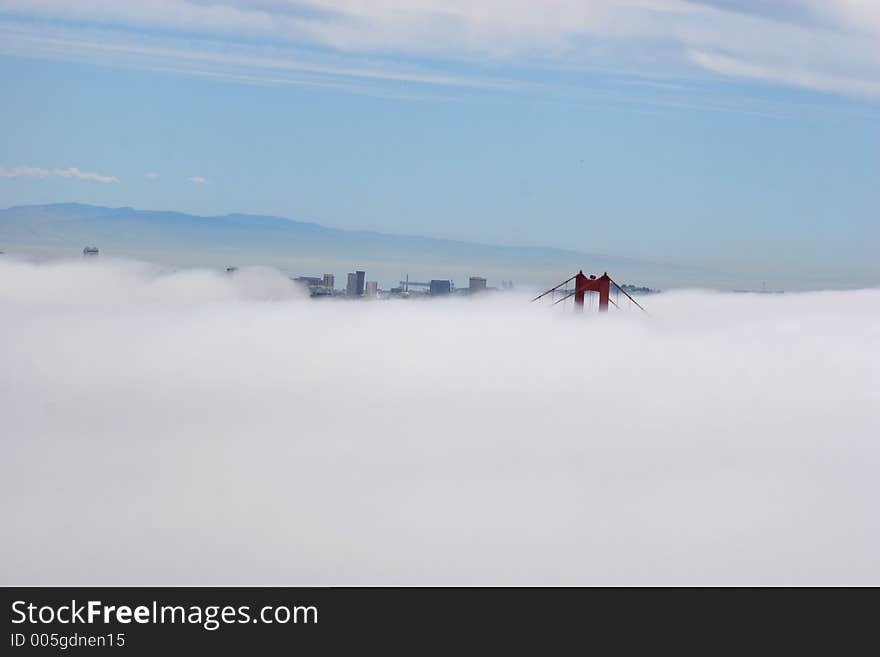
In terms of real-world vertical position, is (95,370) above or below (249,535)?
above

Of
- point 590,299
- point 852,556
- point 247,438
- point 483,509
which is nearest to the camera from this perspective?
point 852,556

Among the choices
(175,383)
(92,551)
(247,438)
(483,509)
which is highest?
(175,383)

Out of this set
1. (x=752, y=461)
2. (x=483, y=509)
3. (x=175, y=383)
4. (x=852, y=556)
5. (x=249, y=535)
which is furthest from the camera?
(x=175, y=383)

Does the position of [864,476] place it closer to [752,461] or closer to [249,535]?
[752,461]

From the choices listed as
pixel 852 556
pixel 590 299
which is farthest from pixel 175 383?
pixel 852 556

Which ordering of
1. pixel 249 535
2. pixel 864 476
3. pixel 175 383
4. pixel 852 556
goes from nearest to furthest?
1. pixel 852 556
2. pixel 249 535
3. pixel 864 476
4. pixel 175 383

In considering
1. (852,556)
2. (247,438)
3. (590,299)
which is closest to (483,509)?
(852,556)

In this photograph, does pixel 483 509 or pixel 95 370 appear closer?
pixel 483 509

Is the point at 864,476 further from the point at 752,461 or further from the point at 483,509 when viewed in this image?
the point at 483,509

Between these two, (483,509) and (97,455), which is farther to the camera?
(97,455)
